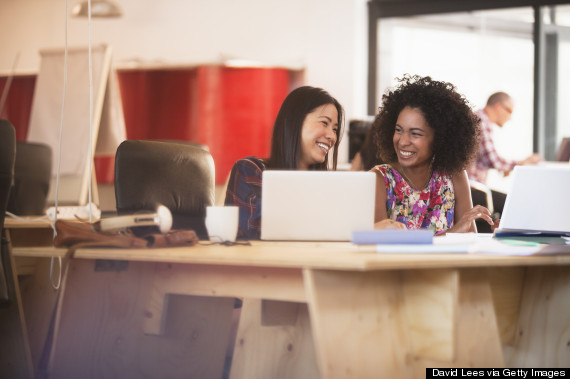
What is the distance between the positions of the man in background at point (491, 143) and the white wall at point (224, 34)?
1.16m

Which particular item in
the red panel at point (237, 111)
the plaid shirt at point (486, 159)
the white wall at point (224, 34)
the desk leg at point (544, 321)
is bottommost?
the desk leg at point (544, 321)

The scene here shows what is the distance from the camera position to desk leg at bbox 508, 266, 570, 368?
1.98 metres

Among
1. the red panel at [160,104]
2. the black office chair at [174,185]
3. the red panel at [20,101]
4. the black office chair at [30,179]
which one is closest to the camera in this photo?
the black office chair at [174,185]

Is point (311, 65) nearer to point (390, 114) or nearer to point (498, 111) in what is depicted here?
point (498, 111)

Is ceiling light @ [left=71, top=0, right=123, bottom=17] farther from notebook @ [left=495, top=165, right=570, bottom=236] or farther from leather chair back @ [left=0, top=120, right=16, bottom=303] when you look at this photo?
notebook @ [left=495, top=165, right=570, bottom=236]

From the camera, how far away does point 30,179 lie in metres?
3.32

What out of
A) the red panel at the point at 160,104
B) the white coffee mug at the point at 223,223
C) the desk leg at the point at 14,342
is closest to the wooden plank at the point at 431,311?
the white coffee mug at the point at 223,223

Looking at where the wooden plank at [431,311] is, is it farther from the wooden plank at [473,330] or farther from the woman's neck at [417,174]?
the woman's neck at [417,174]

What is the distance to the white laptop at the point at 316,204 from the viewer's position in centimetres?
185

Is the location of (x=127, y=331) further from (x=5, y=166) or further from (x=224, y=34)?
(x=224, y=34)

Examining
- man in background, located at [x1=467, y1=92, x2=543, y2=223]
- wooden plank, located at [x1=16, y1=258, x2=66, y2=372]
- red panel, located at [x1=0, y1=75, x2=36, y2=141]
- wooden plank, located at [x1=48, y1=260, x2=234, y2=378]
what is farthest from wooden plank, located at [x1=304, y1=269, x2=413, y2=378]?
red panel, located at [x1=0, y1=75, x2=36, y2=141]

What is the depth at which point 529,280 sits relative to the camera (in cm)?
202

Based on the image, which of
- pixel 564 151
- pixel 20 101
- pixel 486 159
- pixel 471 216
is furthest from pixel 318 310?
pixel 20 101

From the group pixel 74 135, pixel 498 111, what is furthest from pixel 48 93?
pixel 498 111
